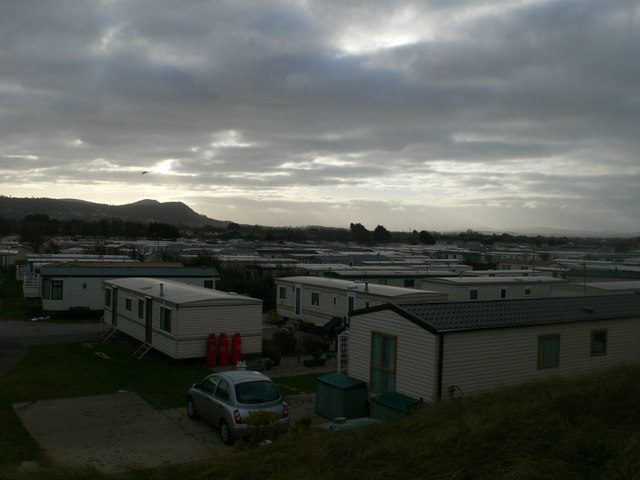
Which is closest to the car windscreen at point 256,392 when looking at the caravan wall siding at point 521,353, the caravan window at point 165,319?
the caravan wall siding at point 521,353

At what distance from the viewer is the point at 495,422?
8.02m

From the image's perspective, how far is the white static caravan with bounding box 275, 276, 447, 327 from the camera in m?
23.2

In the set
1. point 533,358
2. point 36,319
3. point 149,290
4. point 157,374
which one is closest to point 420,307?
point 533,358

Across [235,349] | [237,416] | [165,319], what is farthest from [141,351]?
[237,416]

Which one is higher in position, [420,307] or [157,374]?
[420,307]

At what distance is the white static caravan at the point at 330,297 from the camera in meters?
23.2

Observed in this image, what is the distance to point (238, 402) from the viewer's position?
1106cm

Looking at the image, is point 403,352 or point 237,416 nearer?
point 237,416

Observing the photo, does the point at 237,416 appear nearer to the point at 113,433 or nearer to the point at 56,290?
the point at 113,433

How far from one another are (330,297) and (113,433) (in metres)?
14.7

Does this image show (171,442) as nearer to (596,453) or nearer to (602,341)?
(596,453)

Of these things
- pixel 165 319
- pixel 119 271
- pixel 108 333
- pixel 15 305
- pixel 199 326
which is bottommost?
pixel 15 305

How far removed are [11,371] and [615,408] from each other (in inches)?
632

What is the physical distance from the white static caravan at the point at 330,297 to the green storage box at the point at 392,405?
1028 cm
